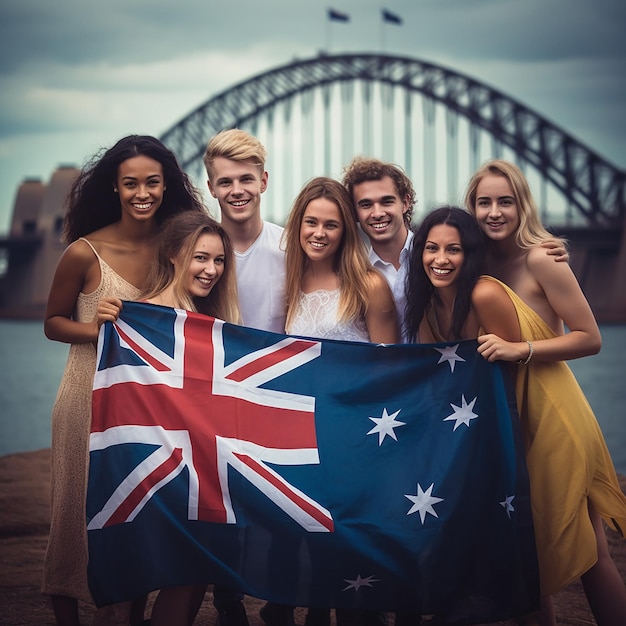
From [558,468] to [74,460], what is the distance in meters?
2.24

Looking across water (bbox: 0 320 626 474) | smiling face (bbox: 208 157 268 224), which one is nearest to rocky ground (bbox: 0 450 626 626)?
smiling face (bbox: 208 157 268 224)

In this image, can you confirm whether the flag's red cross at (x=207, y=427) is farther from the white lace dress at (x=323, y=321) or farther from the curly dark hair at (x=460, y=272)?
the curly dark hair at (x=460, y=272)

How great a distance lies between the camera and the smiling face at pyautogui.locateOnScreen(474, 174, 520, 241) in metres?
4.34

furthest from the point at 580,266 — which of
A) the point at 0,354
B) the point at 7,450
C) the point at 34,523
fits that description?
the point at 34,523

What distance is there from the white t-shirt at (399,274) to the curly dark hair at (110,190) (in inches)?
38.9

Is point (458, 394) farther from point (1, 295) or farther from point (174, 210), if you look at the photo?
point (1, 295)

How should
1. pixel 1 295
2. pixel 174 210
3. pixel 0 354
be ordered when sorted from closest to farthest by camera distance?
pixel 174 210 → pixel 0 354 → pixel 1 295

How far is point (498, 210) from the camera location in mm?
4340

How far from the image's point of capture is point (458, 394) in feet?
14.0

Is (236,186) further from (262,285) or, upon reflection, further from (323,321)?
(323,321)

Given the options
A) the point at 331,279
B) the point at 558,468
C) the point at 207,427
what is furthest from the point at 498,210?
the point at 207,427

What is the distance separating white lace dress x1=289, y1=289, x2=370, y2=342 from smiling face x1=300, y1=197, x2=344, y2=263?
0.20 metres

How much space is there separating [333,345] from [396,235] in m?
0.89

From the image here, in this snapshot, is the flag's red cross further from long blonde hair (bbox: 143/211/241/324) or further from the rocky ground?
the rocky ground
